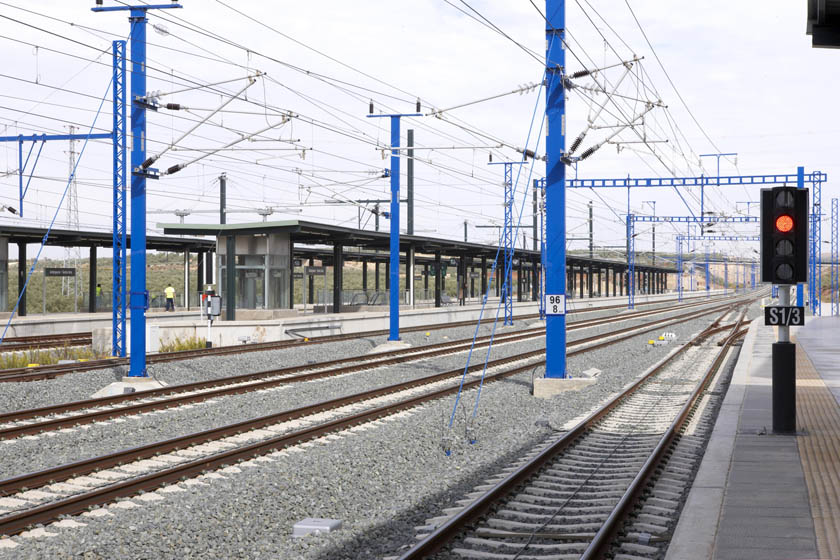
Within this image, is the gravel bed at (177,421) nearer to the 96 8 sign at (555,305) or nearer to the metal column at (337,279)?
the 96 8 sign at (555,305)

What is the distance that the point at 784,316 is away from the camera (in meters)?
10.9

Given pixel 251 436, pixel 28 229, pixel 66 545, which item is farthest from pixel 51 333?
pixel 66 545

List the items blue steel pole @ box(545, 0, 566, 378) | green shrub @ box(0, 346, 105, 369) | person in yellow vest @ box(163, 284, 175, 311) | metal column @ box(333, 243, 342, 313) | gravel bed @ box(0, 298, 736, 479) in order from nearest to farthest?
1. gravel bed @ box(0, 298, 736, 479)
2. blue steel pole @ box(545, 0, 566, 378)
3. green shrub @ box(0, 346, 105, 369)
4. metal column @ box(333, 243, 342, 313)
5. person in yellow vest @ box(163, 284, 175, 311)

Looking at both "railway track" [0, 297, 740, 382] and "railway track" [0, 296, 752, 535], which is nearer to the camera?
"railway track" [0, 296, 752, 535]

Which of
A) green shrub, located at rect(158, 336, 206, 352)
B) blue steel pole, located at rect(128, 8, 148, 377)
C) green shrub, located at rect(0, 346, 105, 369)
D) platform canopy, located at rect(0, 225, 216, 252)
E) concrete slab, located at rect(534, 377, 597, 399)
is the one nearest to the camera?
blue steel pole, located at rect(128, 8, 148, 377)

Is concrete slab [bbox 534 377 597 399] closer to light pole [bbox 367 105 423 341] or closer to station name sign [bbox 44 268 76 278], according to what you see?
light pole [bbox 367 105 423 341]

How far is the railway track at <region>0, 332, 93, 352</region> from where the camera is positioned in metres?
25.0

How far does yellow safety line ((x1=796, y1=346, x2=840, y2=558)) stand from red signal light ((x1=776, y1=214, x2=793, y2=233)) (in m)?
2.68

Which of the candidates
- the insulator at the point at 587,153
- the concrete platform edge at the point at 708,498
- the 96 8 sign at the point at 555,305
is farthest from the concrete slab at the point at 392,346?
the concrete platform edge at the point at 708,498

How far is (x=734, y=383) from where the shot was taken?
1697 cm

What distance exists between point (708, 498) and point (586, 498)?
3.94 ft

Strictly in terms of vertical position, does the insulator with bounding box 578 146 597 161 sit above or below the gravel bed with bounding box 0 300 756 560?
above

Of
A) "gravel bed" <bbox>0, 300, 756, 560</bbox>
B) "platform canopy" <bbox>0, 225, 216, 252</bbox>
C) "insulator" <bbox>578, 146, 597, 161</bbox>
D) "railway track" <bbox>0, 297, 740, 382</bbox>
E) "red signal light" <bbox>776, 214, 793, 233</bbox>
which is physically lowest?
"gravel bed" <bbox>0, 300, 756, 560</bbox>

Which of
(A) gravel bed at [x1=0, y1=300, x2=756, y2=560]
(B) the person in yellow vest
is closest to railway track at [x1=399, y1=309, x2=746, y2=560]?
(A) gravel bed at [x1=0, y1=300, x2=756, y2=560]
